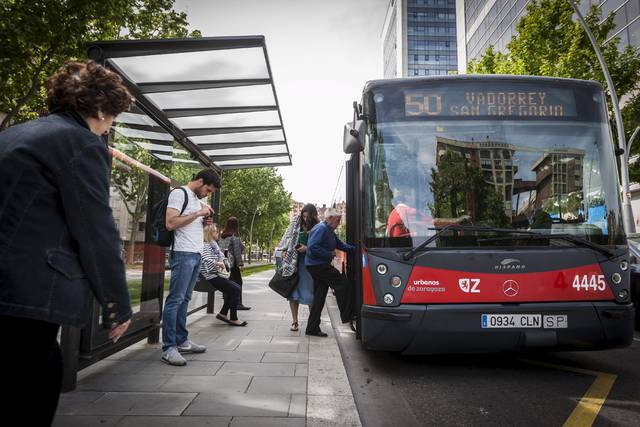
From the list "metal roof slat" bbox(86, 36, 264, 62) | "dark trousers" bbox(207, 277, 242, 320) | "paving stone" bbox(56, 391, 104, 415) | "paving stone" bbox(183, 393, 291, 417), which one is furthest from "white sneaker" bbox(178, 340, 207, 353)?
"metal roof slat" bbox(86, 36, 264, 62)

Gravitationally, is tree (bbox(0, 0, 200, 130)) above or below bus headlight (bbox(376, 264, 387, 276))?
above

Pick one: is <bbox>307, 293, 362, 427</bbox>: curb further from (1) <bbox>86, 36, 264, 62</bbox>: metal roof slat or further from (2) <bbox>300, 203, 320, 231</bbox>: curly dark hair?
(1) <bbox>86, 36, 264, 62</bbox>: metal roof slat

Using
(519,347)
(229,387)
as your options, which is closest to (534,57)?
(519,347)

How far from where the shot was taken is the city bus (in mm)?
4117

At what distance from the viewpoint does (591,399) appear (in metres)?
3.72

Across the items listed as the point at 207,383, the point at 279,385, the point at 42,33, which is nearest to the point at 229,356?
the point at 207,383

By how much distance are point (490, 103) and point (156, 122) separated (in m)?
3.92

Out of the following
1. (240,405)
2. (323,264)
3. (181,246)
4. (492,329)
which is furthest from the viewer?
(323,264)

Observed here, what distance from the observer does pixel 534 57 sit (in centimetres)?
1689

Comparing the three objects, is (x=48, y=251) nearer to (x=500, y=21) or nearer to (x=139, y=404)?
(x=139, y=404)

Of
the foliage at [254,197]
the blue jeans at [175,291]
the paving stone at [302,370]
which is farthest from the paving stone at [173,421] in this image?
the foliage at [254,197]

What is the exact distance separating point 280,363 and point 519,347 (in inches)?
90.6

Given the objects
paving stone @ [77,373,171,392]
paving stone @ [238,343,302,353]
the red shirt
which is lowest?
paving stone @ [238,343,302,353]

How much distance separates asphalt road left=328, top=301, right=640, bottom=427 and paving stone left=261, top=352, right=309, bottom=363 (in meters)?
0.50
